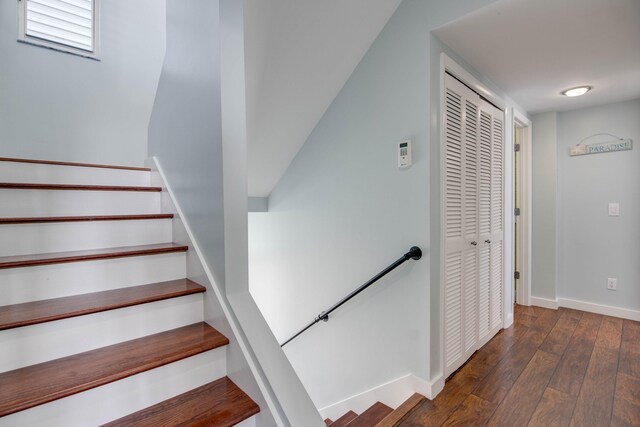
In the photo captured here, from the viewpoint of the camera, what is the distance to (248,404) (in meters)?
1.10

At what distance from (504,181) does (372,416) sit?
2.22 m

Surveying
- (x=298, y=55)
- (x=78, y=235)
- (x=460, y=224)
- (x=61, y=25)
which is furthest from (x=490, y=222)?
(x=61, y=25)

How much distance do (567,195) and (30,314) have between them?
4.35m

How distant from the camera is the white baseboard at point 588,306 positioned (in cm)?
291

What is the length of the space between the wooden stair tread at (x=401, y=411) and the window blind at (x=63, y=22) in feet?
13.7

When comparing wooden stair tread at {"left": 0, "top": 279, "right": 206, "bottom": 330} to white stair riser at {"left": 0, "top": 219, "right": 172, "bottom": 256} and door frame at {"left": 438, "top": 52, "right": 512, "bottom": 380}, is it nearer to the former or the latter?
white stair riser at {"left": 0, "top": 219, "right": 172, "bottom": 256}

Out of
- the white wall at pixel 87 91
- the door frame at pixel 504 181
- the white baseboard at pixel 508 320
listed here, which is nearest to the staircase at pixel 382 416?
the door frame at pixel 504 181

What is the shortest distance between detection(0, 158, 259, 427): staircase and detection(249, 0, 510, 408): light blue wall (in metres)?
1.15

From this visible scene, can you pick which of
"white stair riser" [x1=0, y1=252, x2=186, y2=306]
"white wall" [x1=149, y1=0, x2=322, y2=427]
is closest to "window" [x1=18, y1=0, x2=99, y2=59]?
"white wall" [x1=149, y1=0, x2=322, y2=427]

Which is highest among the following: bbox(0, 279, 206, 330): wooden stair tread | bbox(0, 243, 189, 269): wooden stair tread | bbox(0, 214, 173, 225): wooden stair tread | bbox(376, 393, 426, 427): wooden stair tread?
bbox(0, 214, 173, 225): wooden stair tread

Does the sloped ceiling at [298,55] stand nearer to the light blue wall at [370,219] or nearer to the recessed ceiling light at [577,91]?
the light blue wall at [370,219]

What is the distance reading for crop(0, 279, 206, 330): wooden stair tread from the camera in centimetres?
109

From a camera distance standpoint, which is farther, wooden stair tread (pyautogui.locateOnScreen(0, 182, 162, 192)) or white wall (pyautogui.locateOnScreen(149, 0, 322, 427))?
wooden stair tread (pyautogui.locateOnScreen(0, 182, 162, 192))

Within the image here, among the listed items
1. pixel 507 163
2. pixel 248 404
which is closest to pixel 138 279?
pixel 248 404
